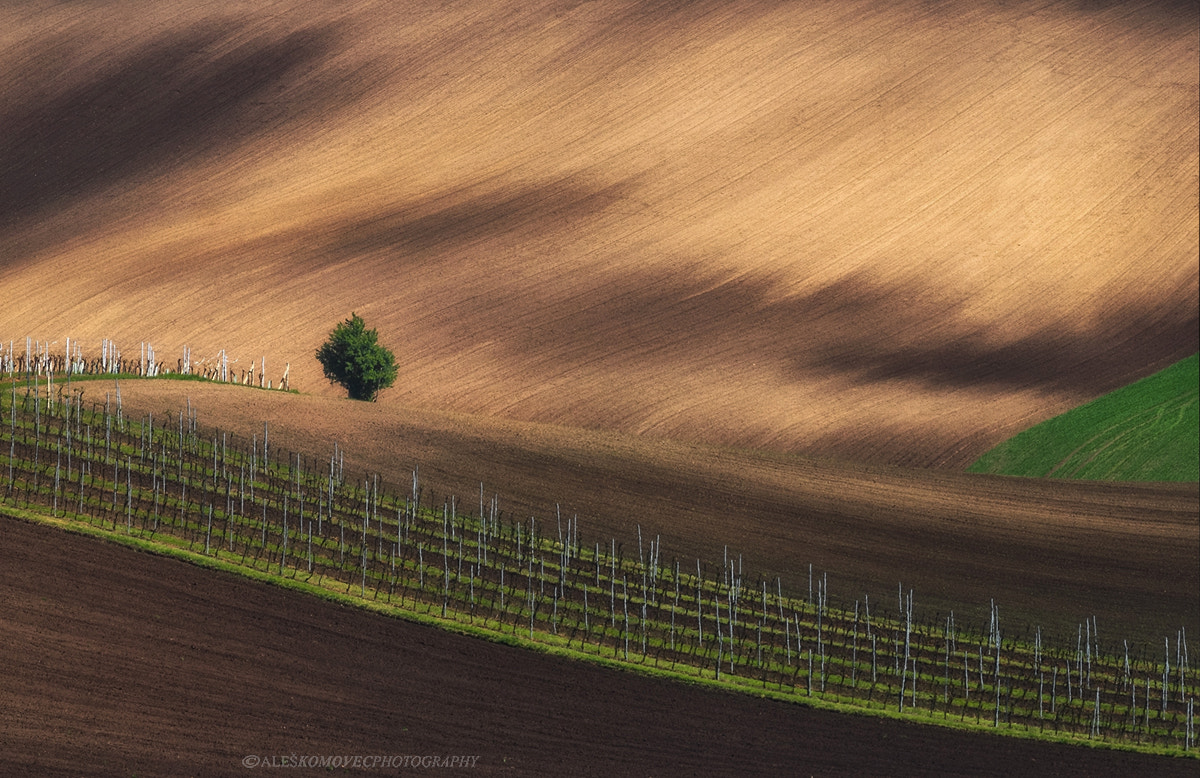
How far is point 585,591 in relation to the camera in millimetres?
38125

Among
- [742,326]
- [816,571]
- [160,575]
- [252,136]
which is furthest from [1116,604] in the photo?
[252,136]

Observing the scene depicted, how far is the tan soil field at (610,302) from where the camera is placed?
3191 cm

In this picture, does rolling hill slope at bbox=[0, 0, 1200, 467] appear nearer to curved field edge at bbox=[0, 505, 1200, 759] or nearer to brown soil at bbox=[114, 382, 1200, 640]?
brown soil at bbox=[114, 382, 1200, 640]

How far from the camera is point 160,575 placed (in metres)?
34.5

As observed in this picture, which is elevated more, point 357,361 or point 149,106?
point 149,106

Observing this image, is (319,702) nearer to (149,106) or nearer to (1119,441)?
(1119,441)

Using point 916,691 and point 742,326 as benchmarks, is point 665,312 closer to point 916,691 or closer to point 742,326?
point 742,326

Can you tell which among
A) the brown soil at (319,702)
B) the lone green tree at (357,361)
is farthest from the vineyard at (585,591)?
the lone green tree at (357,361)

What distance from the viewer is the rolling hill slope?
57531 millimetres

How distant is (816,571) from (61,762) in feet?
71.0

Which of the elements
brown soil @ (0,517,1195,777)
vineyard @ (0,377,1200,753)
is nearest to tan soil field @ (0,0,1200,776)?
brown soil @ (0,517,1195,777)

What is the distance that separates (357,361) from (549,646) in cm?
2126

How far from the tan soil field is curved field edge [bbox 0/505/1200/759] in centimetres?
54

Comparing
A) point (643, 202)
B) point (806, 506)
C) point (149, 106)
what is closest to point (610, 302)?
point (643, 202)
